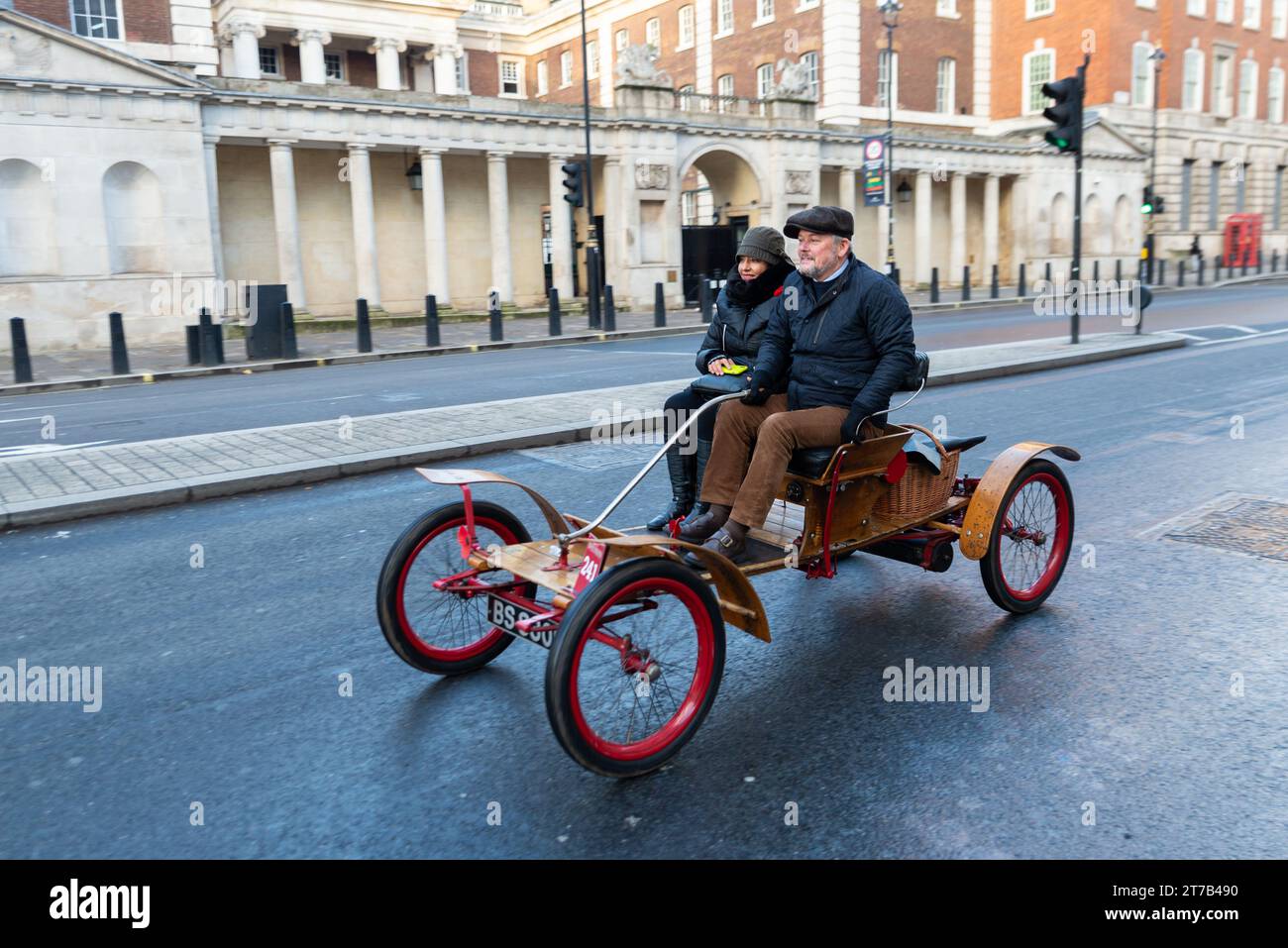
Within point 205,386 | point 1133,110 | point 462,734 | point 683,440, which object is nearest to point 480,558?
point 462,734

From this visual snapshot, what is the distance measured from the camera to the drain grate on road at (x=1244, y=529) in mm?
6004

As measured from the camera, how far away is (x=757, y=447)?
430 cm

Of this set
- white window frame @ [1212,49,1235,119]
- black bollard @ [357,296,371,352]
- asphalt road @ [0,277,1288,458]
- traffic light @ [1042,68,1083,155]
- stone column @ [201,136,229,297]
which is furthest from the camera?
white window frame @ [1212,49,1235,119]

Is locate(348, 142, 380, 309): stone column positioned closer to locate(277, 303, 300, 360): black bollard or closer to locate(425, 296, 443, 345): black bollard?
locate(425, 296, 443, 345): black bollard

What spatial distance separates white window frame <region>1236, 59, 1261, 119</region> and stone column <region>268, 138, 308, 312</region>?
5378 centimetres

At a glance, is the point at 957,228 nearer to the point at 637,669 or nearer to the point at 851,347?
the point at 851,347

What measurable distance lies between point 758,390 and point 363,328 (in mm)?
18174

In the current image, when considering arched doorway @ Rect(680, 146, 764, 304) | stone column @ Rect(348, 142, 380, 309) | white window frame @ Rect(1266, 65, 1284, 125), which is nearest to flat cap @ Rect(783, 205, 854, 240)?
stone column @ Rect(348, 142, 380, 309)

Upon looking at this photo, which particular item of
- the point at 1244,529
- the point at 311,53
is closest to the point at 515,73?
the point at 311,53

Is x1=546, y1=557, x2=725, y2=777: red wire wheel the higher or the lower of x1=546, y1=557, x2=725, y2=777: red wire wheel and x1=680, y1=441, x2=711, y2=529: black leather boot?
the lower

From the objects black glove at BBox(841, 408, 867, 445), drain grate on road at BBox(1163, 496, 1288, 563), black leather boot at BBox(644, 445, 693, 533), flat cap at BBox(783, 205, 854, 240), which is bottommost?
drain grate on road at BBox(1163, 496, 1288, 563)

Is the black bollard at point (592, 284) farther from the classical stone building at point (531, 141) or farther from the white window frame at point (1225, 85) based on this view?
the white window frame at point (1225, 85)

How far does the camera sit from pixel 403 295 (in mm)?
33156

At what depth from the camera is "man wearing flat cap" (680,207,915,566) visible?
14.1 feet
